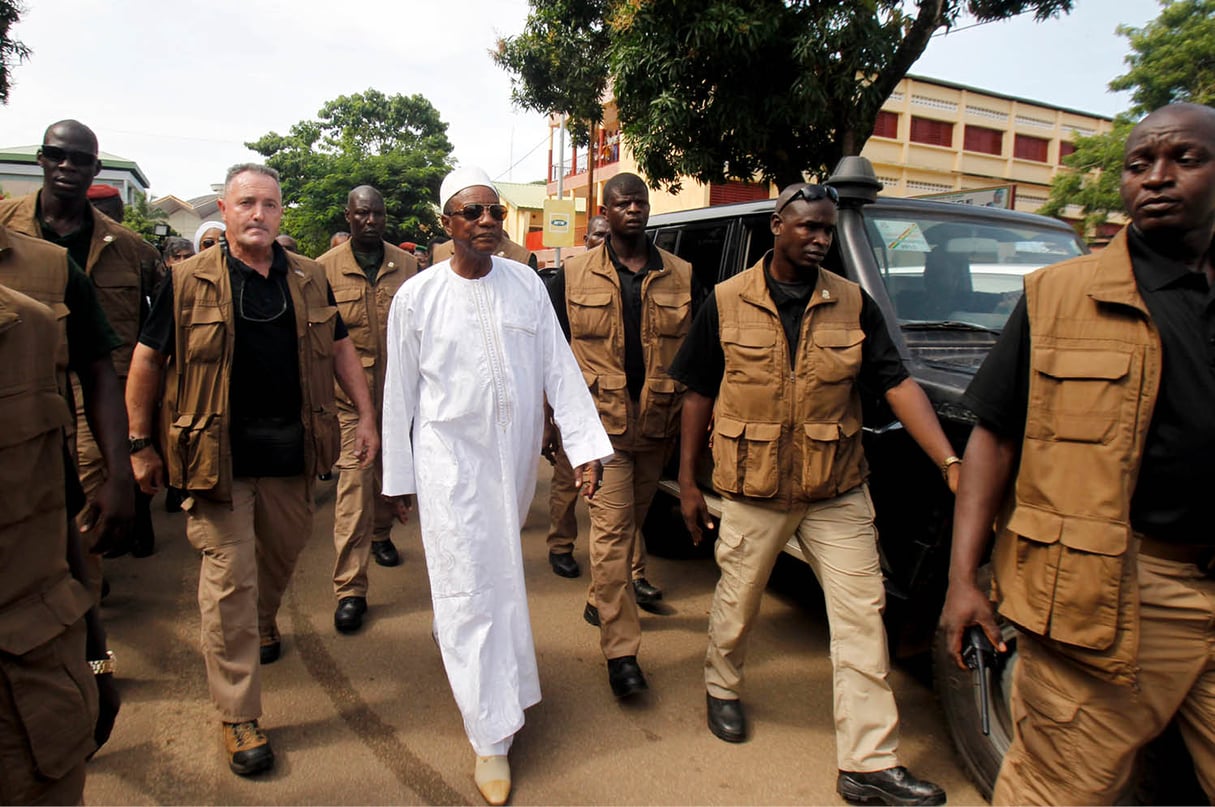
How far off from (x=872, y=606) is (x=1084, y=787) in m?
1.05

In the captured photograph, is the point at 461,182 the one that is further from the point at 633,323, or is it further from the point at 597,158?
the point at 597,158

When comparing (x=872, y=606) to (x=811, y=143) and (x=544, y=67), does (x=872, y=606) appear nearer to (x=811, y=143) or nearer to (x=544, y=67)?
(x=811, y=143)

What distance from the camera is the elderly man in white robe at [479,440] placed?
2.97 metres

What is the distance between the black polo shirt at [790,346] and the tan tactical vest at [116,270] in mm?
2848

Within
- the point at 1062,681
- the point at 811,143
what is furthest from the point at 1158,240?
the point at 811,143

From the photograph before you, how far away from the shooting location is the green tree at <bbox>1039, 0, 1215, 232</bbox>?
22.6 meters

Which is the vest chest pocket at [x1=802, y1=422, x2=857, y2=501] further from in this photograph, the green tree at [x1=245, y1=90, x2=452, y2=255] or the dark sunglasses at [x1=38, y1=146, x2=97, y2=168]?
the green tree at [x1=245, y1=90, x2=452, y2=255]

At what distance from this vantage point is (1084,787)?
1.84 meters

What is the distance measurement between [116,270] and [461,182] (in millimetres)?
2234

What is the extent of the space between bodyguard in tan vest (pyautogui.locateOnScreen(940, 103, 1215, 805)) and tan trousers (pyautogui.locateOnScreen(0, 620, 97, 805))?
2143mm

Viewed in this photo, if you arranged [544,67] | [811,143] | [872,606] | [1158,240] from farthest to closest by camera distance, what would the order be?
1. [544,67]
2. [811,143]
3. [872,606]
4. [1158,240]

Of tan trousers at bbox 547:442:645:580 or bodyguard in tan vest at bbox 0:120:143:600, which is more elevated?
bodyguard in tan vest at bbox 0:120:143:600

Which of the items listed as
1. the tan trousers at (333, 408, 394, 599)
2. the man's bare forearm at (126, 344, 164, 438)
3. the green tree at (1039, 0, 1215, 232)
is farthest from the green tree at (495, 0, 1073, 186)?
the green tree at (1039, 0, 1215, 232)

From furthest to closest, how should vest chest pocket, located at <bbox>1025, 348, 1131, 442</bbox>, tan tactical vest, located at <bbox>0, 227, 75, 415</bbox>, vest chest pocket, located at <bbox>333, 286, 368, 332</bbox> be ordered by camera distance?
1. vest chest pocket, located at <bbox>333, 286, 368, 332</bbox>
2. tan tactical vest, located at <bbox>0, 227, 75, 415</bbox>
3. vest chest pocket, located at <bbox>1025, 348, 1131, 442</bbox>
